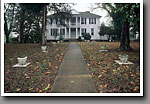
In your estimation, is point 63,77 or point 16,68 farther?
point 16,68

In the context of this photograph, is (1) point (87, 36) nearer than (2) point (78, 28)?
Yes

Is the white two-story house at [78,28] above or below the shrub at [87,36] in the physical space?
above

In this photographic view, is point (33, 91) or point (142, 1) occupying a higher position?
point (142, 1)

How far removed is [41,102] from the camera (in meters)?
2.52

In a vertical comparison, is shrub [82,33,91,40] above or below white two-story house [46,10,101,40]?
below

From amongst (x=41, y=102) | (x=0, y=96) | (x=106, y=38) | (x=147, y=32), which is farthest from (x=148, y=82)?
(x=106, y=38)

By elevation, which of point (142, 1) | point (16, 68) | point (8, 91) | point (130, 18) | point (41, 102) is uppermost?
point (142, 1)

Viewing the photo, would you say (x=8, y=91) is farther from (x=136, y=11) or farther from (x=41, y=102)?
(x=136, y=11)

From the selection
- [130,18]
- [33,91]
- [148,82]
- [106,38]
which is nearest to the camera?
[33,91]

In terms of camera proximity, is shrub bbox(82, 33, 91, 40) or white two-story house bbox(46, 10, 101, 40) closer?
shrub bbox(82, 33, 91, 40)

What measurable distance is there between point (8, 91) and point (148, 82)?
2743mm

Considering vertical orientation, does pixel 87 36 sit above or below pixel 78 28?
below

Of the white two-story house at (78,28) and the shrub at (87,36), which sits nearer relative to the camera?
the shrub at (87,36)

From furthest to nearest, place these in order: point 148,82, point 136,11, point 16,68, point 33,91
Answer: point 16,68 → point 136,11 → point 148,82 → point 33,91
